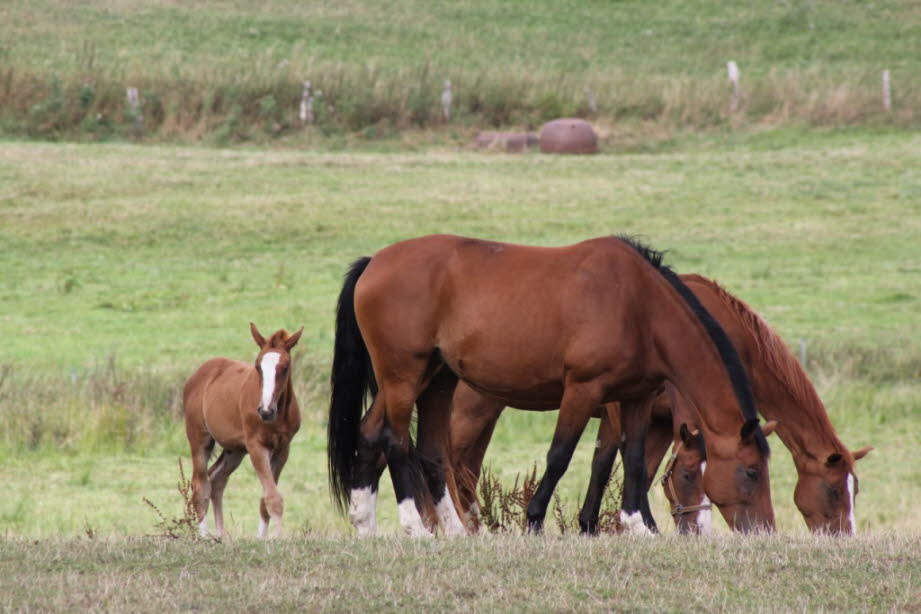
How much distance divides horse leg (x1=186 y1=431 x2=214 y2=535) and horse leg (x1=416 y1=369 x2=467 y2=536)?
2055 mm

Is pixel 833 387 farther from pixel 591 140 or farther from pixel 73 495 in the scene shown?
pixel 591 140

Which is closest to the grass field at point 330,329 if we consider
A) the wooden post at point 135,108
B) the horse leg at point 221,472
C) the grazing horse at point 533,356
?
the horse leg at point 221,472

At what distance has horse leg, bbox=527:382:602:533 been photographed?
789cm

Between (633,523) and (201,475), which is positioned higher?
(633,523)

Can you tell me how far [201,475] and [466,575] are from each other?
16.8 ft

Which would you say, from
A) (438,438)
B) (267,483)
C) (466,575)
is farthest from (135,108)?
(466,575)

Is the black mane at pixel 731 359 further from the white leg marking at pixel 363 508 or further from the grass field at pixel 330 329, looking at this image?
the white leg marking at pixel 363 508

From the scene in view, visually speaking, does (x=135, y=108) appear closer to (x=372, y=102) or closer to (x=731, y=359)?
(x=372, y=102)

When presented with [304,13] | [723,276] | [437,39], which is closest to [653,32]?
[437,39]

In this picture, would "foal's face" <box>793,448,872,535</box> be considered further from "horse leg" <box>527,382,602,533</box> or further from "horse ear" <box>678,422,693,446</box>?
"horse leg" <box>527,382,602,533</box>

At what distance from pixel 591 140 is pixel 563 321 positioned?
24.1m

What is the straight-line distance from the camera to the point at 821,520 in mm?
8477

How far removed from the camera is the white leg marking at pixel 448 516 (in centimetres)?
859

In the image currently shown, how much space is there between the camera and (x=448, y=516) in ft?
28.5
